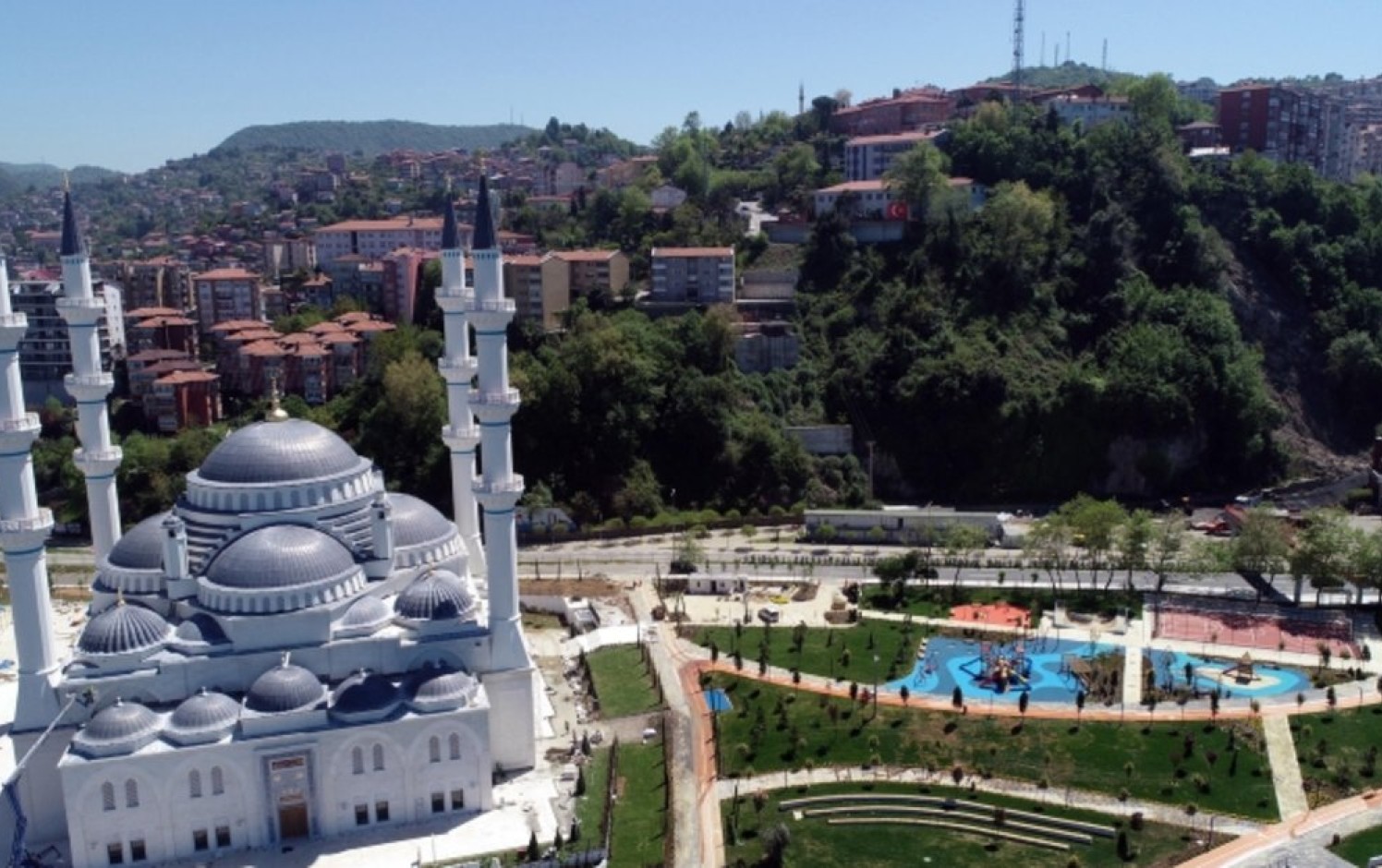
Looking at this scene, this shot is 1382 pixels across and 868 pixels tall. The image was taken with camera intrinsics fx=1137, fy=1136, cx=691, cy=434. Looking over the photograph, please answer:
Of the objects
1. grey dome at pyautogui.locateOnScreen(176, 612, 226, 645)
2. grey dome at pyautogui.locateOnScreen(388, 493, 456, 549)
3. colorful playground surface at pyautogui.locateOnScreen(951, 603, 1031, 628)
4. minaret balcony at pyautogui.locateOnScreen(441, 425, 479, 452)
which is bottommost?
colorful playground surface at pyautogui.locateOnScreen(951, 603, 1031, 628)

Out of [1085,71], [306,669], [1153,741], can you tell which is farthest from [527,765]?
[1085,71]

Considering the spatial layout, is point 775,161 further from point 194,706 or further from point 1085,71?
point 1085,71

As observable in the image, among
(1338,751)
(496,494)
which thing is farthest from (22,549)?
(1338,751)

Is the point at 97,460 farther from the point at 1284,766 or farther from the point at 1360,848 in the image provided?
the point at 1360,848

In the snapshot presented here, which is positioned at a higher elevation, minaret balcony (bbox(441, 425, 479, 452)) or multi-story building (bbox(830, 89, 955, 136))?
multi-story building (bbox(830, 89, 955, 136))

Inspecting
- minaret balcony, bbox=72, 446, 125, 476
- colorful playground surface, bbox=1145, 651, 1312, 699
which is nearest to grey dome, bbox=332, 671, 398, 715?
minaret balcony, bbox=72, 446, 125, 476

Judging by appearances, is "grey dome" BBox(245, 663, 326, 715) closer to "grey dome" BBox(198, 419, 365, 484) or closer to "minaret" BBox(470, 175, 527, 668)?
"minaret" BBox(470, 175, 527, 668)

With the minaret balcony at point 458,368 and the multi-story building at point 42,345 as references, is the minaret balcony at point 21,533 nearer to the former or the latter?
the minaret balcony at point 458,368
